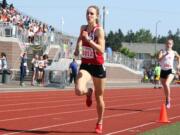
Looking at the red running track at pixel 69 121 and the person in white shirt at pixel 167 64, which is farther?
the person in white shirt at pixel 167 64

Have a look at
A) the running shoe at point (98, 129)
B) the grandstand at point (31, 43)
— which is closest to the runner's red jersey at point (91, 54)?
the running shoe at point (98, 129)

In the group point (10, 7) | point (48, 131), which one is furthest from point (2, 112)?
point (10, 7)

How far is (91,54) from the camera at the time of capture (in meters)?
9.87

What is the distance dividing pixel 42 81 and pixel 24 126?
826 inches

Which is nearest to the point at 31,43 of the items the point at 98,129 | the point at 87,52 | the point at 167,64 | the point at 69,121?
the point at 167,64

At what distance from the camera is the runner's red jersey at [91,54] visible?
9.83m

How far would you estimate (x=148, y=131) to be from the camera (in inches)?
426

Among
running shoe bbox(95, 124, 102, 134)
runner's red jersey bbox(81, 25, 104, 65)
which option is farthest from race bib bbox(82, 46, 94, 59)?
running shoe bbox(95, 124, 102, 134)

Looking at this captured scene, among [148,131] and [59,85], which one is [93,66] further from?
[59,85]

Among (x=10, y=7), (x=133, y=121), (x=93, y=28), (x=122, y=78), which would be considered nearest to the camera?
(x=93, y=28)

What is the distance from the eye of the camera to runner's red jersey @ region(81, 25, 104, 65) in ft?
32.2

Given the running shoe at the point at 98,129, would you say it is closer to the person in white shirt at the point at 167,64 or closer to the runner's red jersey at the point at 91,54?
the runner's red jersey at the point at 91,54

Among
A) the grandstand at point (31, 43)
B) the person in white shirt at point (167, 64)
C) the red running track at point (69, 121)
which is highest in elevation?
the grandstand at point (31, 43)

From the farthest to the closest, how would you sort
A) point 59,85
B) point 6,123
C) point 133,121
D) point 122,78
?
point 122,78, point 59,85, point 133,121, point 6,123
